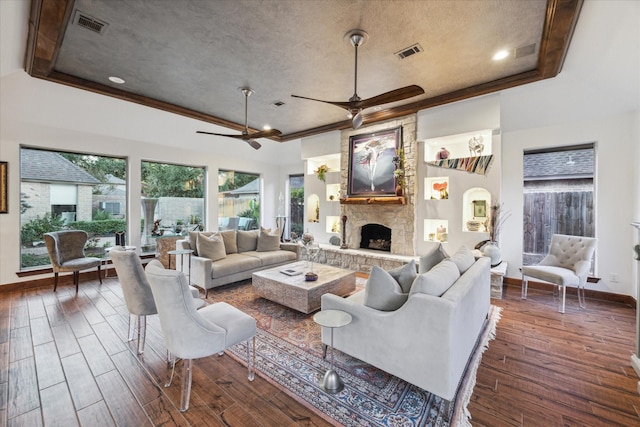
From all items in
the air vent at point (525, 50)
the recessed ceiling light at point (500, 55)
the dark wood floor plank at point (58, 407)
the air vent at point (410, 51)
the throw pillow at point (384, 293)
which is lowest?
the dark wood floor plank at point (58, 407)

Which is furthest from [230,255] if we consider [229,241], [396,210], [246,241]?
[396,210]

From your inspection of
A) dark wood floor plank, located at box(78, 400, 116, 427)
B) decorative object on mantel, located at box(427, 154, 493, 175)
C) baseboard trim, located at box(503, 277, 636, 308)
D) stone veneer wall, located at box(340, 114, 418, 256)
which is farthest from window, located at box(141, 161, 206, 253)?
baseboard trim, located at box(503, 277, 636, 308)

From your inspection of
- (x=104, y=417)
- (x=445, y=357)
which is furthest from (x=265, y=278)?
(x=445, y=357)

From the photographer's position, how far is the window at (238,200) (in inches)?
292

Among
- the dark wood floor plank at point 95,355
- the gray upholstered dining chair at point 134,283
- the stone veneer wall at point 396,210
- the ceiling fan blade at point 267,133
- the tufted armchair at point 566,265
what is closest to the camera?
the dark wood floor plank at point 95,355

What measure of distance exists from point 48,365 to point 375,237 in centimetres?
542

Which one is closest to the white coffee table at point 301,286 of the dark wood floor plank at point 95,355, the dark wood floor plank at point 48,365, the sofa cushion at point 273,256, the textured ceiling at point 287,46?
the sofa cushion at point 273,256

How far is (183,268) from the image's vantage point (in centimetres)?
471

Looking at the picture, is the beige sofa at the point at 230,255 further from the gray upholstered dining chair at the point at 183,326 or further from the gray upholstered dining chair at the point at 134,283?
the gray upholstered dining chair at the point at 183,326

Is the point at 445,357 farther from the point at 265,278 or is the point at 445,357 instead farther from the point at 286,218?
the point at 286,218

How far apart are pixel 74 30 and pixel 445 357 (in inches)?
188

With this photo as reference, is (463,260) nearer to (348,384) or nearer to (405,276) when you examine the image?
(405,276)

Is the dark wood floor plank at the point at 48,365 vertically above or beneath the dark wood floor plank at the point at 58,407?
above

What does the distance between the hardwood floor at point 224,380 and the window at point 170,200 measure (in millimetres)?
2870
